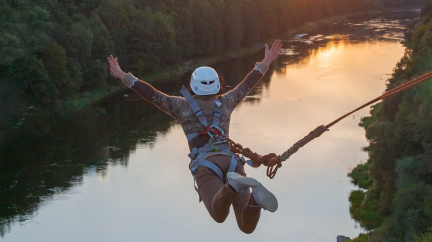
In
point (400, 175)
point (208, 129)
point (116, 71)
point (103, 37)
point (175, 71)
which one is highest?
point (103, 37)

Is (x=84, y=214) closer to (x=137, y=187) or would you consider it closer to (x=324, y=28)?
(x=137, y=187)

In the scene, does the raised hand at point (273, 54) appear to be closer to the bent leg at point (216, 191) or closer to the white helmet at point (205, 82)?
the white helmet at point (205, 82)

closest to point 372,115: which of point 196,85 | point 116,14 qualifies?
point 116,14

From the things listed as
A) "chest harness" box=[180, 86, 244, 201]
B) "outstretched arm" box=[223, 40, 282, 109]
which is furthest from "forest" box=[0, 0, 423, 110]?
"chest harness" box=[180, 86, 244, 201]

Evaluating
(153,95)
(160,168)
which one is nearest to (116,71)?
(153,95)

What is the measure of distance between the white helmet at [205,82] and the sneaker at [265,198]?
118 centimetres

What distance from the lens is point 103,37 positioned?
127ft

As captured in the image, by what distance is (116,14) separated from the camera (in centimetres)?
4278

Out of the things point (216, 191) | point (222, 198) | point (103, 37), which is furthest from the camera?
point (103, 37)

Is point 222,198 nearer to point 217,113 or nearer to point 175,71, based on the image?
point 217,113

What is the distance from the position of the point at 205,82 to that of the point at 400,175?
1614 centimetres

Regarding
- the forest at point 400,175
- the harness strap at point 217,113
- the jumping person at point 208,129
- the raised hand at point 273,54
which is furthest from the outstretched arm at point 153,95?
the forest at point 400,175

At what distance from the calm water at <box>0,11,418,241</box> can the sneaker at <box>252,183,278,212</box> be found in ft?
52.6

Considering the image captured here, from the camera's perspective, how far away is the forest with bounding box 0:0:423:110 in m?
33.5
